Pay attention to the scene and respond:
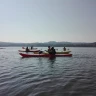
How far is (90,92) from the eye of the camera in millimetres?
10789

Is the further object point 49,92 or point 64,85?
point 64,85

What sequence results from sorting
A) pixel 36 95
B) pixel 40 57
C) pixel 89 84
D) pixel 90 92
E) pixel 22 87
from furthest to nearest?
pixel 40 57 < pixel 89 84 < pixel 22 87 < pixel 90 92 < pixel 36 95

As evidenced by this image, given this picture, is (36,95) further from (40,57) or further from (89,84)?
(40,57)

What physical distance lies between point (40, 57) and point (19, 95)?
2690 cm

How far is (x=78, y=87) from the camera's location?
11938 mm

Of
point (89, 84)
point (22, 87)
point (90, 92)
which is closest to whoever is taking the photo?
point (90, 92)

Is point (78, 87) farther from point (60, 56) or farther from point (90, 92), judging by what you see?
point (60, 56)

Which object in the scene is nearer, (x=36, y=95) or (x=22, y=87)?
(x=36, y=95)

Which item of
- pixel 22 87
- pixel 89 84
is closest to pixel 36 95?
pixel 22 87

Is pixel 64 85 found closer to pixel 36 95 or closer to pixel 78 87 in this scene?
pixel 78 87

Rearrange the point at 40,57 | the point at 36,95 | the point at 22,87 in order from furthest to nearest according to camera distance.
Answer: the point at 40,57 → the point at 22,87 → the point at 36,95

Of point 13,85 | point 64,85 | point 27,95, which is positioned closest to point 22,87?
point 13,85

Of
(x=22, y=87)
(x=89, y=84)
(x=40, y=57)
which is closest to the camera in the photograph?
(x=22, y=87)

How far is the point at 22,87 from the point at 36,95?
201cm
